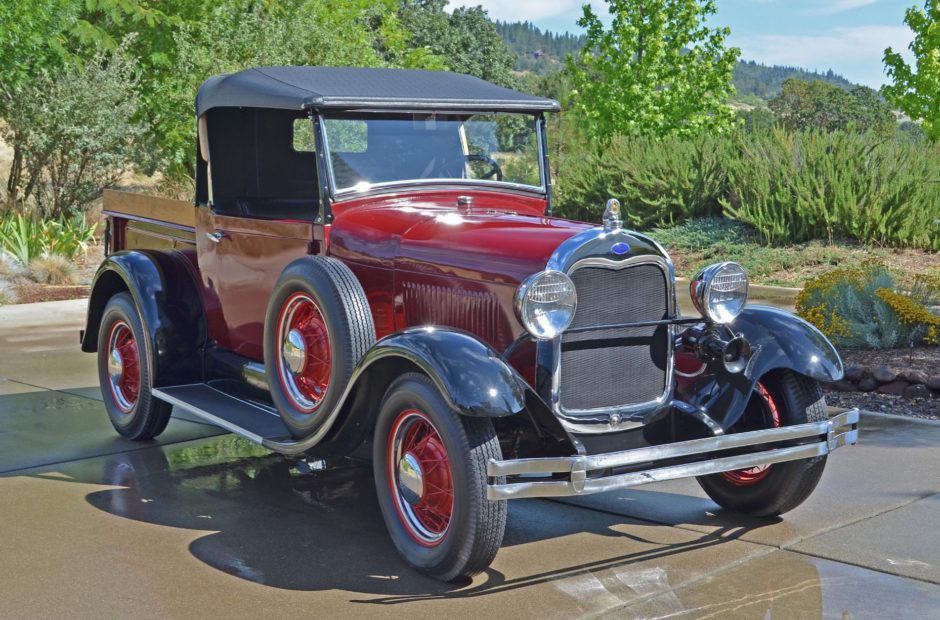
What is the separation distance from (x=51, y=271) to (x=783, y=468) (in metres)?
10.5

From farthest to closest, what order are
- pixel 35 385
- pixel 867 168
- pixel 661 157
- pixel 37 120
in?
pixel 661 157
pixel 37 120
pixel 867 168
pixel 35 385

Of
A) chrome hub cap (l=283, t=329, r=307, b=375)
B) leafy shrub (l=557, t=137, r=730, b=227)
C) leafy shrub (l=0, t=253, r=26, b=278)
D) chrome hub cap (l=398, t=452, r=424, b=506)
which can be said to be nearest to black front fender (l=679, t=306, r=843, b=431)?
chrome hub cap (l=398, t=452, r=424, b=506)

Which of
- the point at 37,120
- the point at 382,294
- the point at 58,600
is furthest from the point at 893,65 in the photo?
the point at 58,600

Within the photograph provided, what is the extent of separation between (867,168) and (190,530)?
11944mm

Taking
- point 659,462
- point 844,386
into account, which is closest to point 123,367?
point 659,462

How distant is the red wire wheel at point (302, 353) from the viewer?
4.52m

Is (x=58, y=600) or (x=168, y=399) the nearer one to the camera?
(x=58, y=600)

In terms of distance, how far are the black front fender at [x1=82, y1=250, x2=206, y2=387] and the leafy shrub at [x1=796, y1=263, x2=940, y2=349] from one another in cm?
469

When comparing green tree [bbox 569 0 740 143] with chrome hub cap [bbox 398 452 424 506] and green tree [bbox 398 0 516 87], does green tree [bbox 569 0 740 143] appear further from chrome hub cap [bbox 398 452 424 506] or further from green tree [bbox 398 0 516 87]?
green tree [bbox 398 0 516 87]

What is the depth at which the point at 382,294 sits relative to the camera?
15.0 ft

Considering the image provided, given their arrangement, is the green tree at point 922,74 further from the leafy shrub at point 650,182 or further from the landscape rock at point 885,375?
the landscape rock at point 885,375

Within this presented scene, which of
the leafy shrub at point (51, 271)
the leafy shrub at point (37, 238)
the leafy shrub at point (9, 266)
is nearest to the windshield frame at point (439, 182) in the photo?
the leafy shrub at point (9, 266)

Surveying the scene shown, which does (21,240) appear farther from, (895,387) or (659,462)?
(659,462)

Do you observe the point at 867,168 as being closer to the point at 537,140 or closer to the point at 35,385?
the point at 537,140
